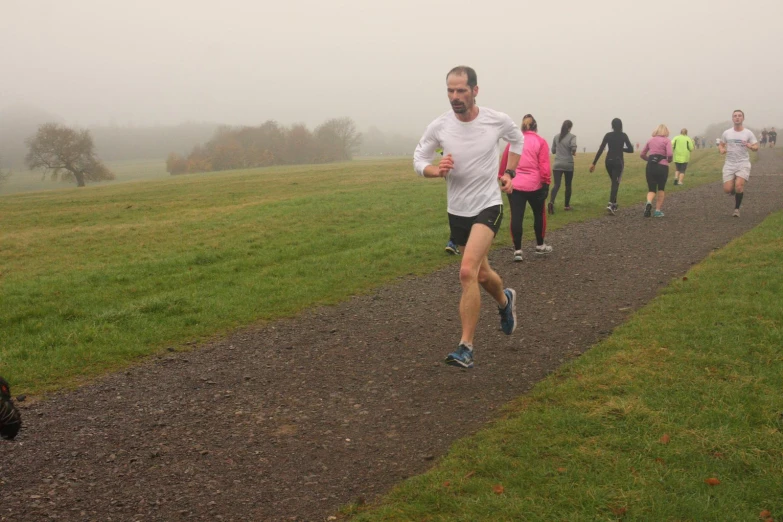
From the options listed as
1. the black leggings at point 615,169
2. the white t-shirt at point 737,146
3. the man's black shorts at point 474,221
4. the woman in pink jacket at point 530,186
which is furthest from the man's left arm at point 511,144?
the black leggings at point 615,169

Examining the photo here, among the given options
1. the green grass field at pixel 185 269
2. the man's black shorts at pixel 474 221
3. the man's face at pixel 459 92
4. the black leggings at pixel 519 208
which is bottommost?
the green grass field at pixel 185 269

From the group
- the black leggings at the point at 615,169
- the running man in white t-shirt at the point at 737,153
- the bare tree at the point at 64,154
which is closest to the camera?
the running man in white t-shirt at the point at 737,153

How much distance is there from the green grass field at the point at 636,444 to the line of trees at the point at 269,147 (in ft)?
318

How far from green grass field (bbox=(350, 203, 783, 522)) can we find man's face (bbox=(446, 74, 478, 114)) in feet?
8.66

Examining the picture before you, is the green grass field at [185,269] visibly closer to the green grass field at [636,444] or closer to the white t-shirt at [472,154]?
the white t-shirt at [472,154]

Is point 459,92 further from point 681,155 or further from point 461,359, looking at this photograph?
point 681,155

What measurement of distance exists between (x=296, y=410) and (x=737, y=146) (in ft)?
44.3

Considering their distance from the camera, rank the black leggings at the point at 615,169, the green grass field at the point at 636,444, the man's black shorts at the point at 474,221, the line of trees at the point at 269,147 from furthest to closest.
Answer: the line of trees at the point at 269,147 → the black leggings at the point at 615,169 → the man's black shorts at the point at 474,221 → the green grass field at the point at 636,444

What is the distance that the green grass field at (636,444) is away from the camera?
3.84 metres

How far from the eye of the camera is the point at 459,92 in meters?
6.27

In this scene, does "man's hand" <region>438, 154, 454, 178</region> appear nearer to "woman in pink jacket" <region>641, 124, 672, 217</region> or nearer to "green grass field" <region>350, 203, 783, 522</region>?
"green grass field" <region>350, 203, 783, 522</region>

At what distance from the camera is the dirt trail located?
14.2 ft

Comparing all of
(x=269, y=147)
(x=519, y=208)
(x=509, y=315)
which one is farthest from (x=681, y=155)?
(x=269, y=147)

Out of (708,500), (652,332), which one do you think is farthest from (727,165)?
(708,500)
